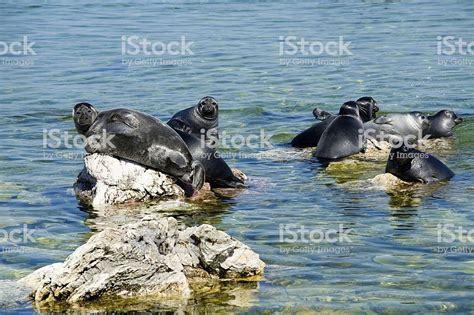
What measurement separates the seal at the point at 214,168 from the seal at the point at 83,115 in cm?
108

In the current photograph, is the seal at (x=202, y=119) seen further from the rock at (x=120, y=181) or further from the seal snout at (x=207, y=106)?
the rock at (x=120, y=181)

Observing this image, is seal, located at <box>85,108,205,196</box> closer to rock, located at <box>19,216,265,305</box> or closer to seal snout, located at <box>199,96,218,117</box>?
seal snout, located at <box>199,96,218,117</box>

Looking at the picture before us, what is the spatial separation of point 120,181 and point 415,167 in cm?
305

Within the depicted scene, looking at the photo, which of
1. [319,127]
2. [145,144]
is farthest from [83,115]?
[319,127]

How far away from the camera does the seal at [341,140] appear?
11.7m

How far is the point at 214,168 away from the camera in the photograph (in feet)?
33.7

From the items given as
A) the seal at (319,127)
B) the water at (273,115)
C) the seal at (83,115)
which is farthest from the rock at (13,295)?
the seal at (319,127)

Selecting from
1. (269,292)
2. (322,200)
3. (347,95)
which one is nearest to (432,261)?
(269,292)

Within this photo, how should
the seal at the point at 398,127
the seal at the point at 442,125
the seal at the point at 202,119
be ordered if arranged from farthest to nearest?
the seal at the point at 442,125, the seal at the point at 398,127, the seal at the point at 202,119

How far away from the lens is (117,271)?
659 centimetres

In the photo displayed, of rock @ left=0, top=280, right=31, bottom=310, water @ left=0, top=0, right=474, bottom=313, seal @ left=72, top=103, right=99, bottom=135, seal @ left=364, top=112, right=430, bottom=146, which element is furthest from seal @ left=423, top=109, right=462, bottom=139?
rock @ left=0, top=280, right=31, bottom=310

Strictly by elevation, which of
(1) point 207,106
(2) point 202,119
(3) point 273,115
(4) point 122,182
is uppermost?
(1) point 207,106

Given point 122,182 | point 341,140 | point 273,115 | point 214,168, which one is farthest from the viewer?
point 273,115

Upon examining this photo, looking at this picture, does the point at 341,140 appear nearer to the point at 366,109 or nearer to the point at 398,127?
the point at 398,127
